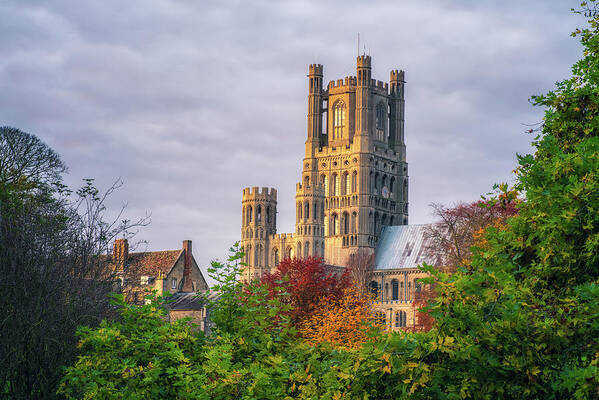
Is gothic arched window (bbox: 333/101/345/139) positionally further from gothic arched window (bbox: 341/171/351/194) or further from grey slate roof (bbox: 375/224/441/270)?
grey slate roof (bbox: 375/224/441/270)

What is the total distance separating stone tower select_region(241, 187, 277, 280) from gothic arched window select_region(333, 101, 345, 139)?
15256 millimetres

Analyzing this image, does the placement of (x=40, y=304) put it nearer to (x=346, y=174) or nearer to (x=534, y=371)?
(x=534, y=371)

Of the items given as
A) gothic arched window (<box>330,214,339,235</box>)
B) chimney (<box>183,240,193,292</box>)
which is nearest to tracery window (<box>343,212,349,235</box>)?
gothic arched window (<box>330,214,339,235</box>)

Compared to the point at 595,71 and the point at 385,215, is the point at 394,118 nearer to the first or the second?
the point at 385,215

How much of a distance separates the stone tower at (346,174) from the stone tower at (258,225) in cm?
15

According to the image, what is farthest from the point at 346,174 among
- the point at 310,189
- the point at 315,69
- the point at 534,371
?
the point at 534,371

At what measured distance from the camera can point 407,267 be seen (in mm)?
110312

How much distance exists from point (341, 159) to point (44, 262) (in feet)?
344

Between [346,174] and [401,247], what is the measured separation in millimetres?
14698

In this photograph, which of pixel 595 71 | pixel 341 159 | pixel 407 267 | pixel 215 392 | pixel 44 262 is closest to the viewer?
pixel 215 392

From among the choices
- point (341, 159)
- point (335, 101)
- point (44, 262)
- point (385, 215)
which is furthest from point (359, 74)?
point (44, 262)

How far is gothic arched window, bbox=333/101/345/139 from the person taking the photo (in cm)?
12506

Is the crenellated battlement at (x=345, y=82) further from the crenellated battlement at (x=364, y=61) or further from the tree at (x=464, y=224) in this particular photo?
the tree at (x=464, y=224)

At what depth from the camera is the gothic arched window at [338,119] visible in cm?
Result: 12506
